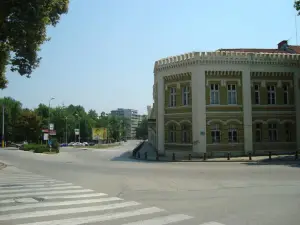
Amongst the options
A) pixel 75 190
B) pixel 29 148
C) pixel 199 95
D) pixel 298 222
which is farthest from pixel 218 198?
pixel 29 148

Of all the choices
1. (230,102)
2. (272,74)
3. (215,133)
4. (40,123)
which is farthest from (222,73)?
(40,123)

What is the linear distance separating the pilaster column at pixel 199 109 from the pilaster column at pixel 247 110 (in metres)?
4.57

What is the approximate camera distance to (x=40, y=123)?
86.6m

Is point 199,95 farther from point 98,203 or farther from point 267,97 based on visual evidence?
point 98,203

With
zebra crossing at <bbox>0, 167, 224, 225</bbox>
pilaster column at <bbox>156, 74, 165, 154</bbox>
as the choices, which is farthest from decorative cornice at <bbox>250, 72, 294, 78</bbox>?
zebra crossing at <bbox>0, 167, 224, 225</bbox>

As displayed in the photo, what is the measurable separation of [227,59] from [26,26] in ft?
84.0

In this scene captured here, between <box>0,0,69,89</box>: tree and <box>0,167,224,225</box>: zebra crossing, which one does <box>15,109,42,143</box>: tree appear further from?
<box>0,167,224,225</box>: zebra crossing

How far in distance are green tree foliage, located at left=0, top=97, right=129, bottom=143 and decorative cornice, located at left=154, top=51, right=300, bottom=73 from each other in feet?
119

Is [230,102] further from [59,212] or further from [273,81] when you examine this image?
[59,212]

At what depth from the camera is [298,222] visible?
812 centimetres

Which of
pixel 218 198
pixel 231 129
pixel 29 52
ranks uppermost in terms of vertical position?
pixel 29 52

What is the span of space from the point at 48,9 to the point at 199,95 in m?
23.1

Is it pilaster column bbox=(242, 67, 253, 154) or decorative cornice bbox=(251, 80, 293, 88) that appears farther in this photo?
decorative cornice bbox=(251, 80, 293, 88)

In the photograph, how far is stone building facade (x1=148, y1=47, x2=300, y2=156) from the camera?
35312mm
